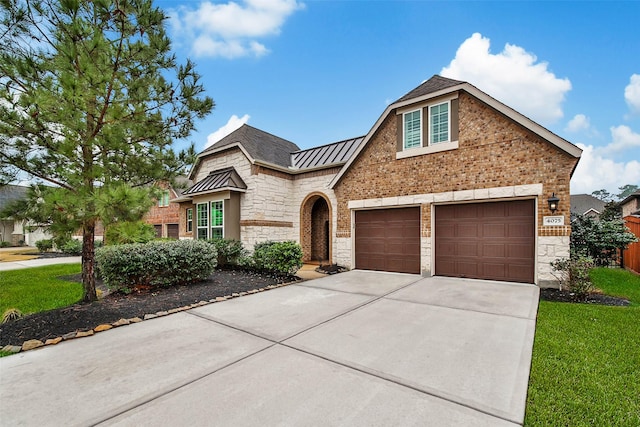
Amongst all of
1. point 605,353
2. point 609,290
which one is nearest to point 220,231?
point 605,353

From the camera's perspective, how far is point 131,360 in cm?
361

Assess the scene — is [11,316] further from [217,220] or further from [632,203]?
[632,203]

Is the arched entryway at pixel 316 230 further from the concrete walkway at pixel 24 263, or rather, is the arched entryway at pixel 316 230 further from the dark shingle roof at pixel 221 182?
the concrete walkway at pixel 24 263

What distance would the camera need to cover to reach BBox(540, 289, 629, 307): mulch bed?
637cm

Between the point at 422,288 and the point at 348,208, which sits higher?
the point at 348,208

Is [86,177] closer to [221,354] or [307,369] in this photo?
[221,354]

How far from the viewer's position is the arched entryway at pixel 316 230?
1379 cm

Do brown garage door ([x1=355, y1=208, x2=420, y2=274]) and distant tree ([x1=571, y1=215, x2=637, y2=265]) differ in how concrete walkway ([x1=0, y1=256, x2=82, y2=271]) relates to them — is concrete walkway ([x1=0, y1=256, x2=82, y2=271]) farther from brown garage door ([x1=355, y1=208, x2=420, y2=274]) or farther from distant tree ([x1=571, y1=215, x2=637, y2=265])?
distant tree ([x1=571, y1=215, x2=637, y2=265])

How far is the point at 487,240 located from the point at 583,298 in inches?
101

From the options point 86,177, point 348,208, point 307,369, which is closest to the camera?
point 307,369

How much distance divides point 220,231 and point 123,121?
8.01 meters

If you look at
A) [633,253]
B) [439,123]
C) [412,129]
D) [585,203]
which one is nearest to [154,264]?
[412,129]

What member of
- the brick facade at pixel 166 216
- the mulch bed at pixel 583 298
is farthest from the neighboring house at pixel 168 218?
the mulch bed at pixel 583 298

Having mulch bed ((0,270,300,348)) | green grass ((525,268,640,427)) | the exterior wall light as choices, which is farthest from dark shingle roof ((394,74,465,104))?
mulch bed ((0,270,300,348))
